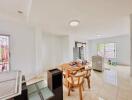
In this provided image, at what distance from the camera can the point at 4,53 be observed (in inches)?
138

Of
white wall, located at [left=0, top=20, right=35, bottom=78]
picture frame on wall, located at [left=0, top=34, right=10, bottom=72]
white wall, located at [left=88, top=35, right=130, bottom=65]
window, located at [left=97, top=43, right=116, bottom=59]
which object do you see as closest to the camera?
picture frame on wall, located at [left=0, top=34, right=10, bottom=72]

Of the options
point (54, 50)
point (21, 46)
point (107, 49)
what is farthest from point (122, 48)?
point (21, 46)

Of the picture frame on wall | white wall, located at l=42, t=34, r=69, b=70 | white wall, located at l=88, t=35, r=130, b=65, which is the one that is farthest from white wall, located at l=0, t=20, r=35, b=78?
white wall, located at l=88, t=35, r=130, b=65

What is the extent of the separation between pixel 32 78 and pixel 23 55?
1.03 meters

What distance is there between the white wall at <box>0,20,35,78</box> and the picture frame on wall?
0.40 ft

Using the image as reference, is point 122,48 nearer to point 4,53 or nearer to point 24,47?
point 24,47

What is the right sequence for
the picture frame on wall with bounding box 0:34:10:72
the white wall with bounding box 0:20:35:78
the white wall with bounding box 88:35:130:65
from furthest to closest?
the white wall with bounding box 88:35:130:65
the white wall with bounding box 0:20:35:78
the picture frame on wall with bounding box 0:34:10:72

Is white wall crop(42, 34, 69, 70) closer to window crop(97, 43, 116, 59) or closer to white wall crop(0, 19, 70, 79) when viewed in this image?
white wall crop(0, 19, 70, 79)

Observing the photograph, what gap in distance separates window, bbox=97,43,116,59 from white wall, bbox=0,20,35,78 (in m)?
6.40

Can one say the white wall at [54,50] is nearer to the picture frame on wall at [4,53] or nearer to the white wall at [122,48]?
the picture frame on wall at [4,53]

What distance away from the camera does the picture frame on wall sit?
3.44 metres

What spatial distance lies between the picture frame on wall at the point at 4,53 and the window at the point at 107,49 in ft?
24.2

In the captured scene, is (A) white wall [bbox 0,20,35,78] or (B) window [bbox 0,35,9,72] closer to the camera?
(B) window [bbox 0,35,9,72]

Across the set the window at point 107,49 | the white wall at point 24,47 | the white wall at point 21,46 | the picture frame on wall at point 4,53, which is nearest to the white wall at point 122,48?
the window at point 107,49
